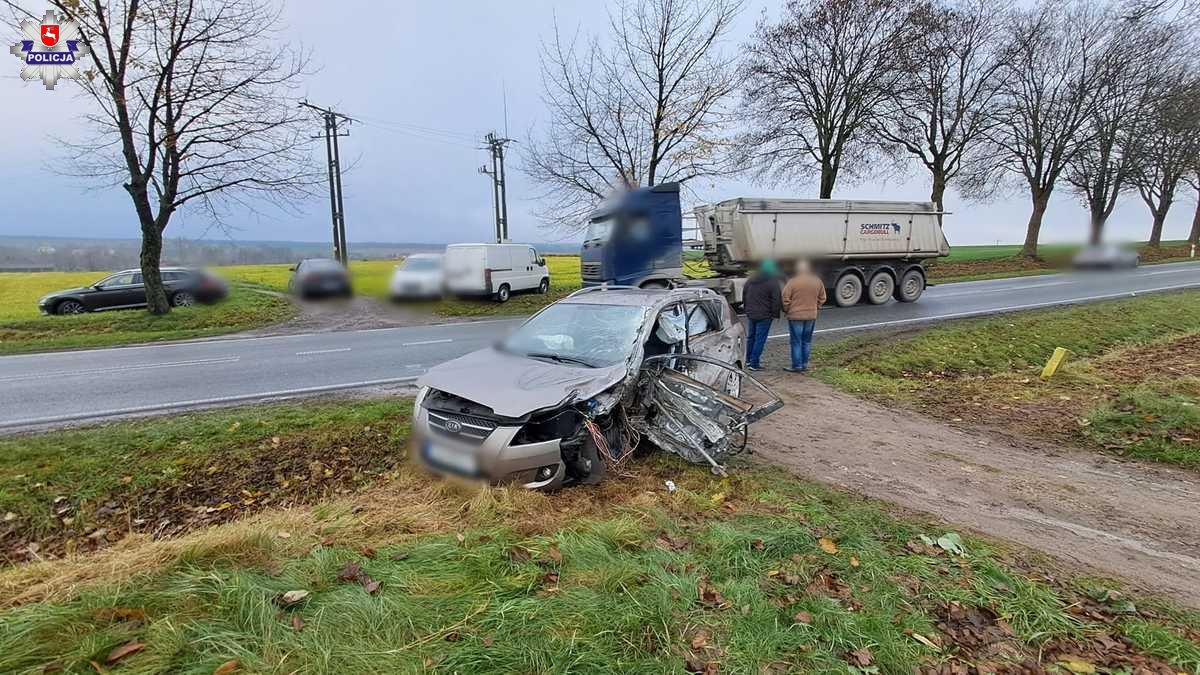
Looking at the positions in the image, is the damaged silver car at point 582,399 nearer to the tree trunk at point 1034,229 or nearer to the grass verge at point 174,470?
the grass verge at point 174,470

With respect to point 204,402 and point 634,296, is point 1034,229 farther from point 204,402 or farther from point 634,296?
point 204,402

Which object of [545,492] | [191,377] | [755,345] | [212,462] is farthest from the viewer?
[755,345]

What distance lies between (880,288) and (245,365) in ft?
53.8

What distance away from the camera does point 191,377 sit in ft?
26.1

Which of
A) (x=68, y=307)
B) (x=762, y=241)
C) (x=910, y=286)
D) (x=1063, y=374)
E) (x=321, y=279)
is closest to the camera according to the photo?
(x=321, y=279)

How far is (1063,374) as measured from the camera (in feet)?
26.1

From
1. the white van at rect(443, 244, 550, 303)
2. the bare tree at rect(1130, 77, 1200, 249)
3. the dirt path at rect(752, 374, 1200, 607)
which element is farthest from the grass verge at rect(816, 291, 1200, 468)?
the white van at rect(443, 244, 550, 303)

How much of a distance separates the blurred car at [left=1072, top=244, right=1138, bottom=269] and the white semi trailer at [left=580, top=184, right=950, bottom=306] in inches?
238

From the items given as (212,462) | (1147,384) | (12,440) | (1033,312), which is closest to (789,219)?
(1033,312)

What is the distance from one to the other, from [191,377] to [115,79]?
8625mm

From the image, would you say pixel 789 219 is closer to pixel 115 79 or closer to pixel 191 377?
pixel 191 377

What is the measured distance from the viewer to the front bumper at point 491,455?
3758 millimetres

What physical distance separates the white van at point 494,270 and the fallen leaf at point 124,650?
232cm

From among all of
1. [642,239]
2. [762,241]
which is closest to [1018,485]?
[642,239]
